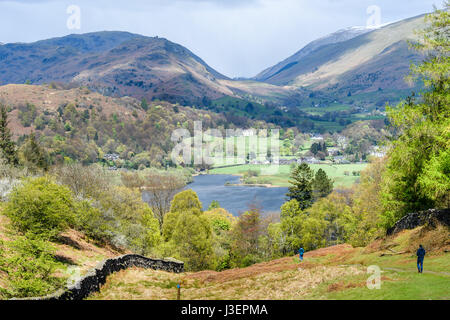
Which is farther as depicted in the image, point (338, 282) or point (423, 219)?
point (423, 219)

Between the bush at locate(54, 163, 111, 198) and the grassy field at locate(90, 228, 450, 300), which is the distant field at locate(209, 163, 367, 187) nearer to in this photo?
the bush at locate(54, 163, 111, 198)

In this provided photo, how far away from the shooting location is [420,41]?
1026 inches

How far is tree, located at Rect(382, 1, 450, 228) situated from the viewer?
22.1 m

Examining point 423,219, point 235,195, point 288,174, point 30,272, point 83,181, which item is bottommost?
point 235,195

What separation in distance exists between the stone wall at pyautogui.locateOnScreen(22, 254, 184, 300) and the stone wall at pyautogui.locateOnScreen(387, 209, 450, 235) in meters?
17.7

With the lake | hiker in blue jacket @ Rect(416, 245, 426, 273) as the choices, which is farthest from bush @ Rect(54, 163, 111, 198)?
the lake

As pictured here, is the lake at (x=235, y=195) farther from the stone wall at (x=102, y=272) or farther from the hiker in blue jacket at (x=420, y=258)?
the hiker in blue jacket at (x=420, y=258)

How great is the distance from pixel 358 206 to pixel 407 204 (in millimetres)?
26533

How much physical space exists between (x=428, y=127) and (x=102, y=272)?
20.2 m

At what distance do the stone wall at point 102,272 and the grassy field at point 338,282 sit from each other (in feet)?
1.60

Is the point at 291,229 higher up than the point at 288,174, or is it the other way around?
the point at 291,229

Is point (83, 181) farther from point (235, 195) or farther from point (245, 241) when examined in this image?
point (235, 195)

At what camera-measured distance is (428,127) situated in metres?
23.0

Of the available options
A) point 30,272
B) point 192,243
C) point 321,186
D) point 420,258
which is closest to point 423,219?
point 420,258
